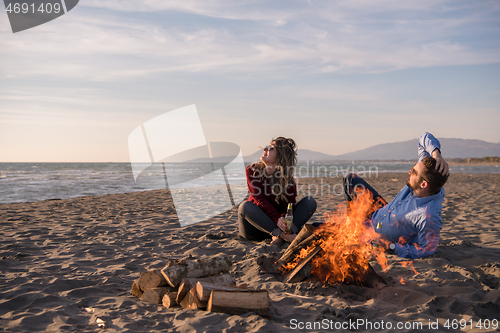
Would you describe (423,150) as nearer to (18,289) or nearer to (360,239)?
(360,239)

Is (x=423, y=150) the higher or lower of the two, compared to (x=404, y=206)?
higher

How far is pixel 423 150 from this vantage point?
4.12 metres

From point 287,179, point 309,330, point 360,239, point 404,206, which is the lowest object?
point 309,330

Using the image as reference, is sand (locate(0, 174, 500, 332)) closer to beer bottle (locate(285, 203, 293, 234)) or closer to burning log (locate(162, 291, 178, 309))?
burning log (locate(162, 291, 178, 309))

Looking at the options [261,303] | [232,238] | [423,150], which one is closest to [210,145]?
[232,238]

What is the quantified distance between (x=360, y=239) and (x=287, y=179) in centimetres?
166

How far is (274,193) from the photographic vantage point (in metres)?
5.01

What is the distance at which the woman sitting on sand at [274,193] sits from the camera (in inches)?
192

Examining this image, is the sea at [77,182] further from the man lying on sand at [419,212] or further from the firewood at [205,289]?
the man lying on sand at [419,212]

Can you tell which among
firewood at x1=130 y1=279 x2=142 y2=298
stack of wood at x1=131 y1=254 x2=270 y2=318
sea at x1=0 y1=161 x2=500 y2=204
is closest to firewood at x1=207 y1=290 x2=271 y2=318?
stack of wood at x1=131 y1=254 x2=270 y2=318

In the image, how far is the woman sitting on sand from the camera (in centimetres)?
488

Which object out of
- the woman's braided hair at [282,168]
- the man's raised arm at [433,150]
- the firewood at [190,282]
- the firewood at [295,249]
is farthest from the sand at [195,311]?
the man's raised arm at [433,150]

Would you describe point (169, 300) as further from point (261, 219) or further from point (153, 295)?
point (261, 219)

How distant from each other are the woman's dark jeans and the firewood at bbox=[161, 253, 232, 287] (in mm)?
1503
